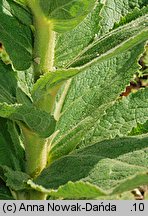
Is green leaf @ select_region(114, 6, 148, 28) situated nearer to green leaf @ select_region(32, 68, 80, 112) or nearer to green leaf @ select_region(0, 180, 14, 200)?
green leaf @ select_region(32, 68, 80, 112)

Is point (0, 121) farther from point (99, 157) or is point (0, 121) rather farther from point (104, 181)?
point (104, 181)

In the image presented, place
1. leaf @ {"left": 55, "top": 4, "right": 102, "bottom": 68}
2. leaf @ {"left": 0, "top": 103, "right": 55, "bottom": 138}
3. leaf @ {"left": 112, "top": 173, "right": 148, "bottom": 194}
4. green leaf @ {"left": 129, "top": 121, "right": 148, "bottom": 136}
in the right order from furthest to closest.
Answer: green leaf @ {"left": 129, "top": 121, "right": 148, "bottom": 136}
leaf @ {"left": 55, "top": 4, "right": 102, "bottom": 68}
leaf @ {"left": 0, "top": 103, "right": 55, "bottom": 138}
leaf @ {"left": 112, "top": 173, "right": 148, "bottom": 194}

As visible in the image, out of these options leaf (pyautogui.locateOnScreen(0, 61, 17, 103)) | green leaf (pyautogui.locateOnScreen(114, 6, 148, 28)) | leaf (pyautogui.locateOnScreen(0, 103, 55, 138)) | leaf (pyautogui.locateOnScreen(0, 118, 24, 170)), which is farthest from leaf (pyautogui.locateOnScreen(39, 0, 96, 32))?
leaf (pyautogui.locateOnScreen(0, 118, 24, 170))

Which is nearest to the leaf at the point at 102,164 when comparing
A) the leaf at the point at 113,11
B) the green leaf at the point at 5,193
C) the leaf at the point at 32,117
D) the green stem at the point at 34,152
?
the green stem at the point at 34,152

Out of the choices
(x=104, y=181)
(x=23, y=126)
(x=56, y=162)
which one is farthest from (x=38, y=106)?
(x=104, y=181)

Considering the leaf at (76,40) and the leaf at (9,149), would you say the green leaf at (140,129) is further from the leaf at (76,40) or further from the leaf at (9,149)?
the leaf at (9,149)

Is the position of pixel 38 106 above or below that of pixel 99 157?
above
